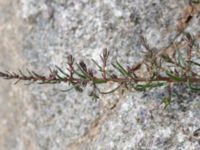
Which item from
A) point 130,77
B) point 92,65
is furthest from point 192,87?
point 92,65

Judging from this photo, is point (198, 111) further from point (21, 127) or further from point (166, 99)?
point (21, 127)

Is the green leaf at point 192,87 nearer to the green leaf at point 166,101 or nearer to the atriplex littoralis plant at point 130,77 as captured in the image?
the atriplex littoralis plant at point 130,77

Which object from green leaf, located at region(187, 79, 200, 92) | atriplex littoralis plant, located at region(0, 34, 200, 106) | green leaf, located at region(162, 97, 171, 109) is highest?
atriplex littoralis plant, located at region(0, 34, 200, 106)

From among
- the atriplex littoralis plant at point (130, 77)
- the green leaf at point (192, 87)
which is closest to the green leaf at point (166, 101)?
the atriplex littoralis plant at point (130, 77)

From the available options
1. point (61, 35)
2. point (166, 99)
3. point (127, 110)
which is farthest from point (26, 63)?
point (166, 99)

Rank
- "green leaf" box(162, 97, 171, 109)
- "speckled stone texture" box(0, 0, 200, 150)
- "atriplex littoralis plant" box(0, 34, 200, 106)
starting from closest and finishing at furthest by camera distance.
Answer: "atriplex littoralis plant" box(0, 34, 200, 106), "green leaf" box(162, 97, 171, 109), "speckled stone texture" box(0, 0, 200, 150)

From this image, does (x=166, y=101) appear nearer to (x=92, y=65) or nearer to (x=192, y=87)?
(x=192, y=87)

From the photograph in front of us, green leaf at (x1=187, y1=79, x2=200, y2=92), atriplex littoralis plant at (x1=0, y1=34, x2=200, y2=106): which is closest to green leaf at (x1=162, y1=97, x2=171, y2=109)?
atriplex littoralis plant at (x1=0, y1=34, x2=200, y2=106)

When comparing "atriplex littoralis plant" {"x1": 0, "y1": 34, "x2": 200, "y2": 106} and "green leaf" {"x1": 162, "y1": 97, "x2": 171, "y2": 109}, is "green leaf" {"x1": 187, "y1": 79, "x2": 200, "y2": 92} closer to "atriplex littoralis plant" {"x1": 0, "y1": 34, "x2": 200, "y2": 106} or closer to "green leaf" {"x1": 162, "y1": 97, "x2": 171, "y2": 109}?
"atriplex littoralis plant" {"x1": 0, "y1": 34, "x2": 200, "y2": 106}
